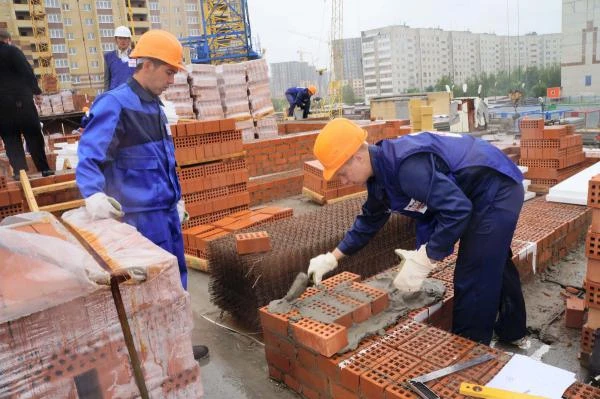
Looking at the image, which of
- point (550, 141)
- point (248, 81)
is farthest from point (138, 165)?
point (248, 81)

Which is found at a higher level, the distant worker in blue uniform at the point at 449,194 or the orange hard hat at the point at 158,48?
the orange hard hat at the point at 158,48

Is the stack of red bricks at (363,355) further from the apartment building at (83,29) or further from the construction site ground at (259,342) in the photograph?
the apartment building at (83,29)

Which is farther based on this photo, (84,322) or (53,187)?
(53,187)

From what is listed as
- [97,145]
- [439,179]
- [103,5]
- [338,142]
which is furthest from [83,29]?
[439,179]

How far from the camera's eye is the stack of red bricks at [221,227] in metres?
5.38

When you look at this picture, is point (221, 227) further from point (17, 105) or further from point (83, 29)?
point (83, 29)

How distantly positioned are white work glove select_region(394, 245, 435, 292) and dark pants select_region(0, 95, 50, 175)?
5.09 metres

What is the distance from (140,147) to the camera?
121 inches

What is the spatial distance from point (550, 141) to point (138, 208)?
23.2 ft

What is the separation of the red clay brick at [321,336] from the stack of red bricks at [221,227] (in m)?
2.61

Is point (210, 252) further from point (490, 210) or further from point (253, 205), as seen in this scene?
point (253, 205)

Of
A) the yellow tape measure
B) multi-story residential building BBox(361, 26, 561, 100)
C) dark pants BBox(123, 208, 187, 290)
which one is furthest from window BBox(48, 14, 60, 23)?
the yellow tape measure

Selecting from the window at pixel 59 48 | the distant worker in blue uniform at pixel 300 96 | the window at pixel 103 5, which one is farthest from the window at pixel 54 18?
the distant worker in blue uniform at pixel 300 96

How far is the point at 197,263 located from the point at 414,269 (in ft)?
10.4
